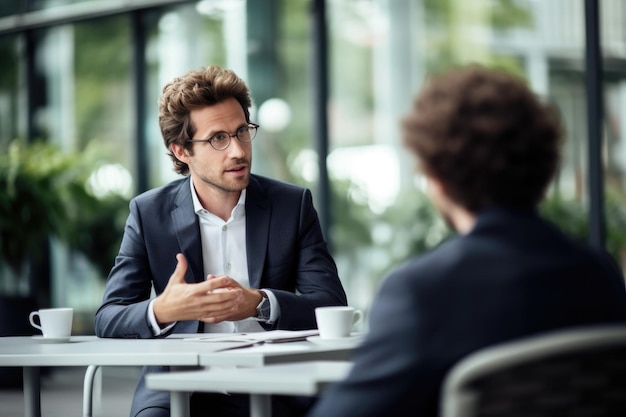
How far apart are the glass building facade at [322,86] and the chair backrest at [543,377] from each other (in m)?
4.45

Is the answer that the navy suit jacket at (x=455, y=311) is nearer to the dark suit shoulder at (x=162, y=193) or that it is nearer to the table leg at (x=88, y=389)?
the table leg at (x=88, y=389)

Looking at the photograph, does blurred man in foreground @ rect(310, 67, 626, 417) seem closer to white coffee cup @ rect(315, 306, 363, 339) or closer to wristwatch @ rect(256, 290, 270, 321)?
white coffee cup @ rect(315, 306, 363, 339)

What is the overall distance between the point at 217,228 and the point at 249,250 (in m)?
0.14

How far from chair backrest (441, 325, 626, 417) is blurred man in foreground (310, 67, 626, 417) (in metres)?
0.13

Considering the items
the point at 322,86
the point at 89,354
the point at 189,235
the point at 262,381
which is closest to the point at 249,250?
the point at 189,235

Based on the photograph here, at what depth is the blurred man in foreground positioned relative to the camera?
1370 mm

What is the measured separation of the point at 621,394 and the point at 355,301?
561 cm

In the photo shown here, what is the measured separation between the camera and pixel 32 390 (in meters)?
2.66

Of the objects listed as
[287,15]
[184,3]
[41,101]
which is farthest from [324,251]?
[41,101]

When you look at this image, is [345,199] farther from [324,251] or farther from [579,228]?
[324,251]

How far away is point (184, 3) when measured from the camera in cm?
775

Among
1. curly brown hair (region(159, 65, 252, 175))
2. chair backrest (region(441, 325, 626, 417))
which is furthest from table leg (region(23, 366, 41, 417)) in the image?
chair backrest (region(441, 325, 626, 417))

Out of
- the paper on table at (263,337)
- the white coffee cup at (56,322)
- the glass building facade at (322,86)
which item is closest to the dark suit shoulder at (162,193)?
the white coffee cup at (56,322)

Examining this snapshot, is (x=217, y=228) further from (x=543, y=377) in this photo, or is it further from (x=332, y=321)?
(x=543, y=377)
